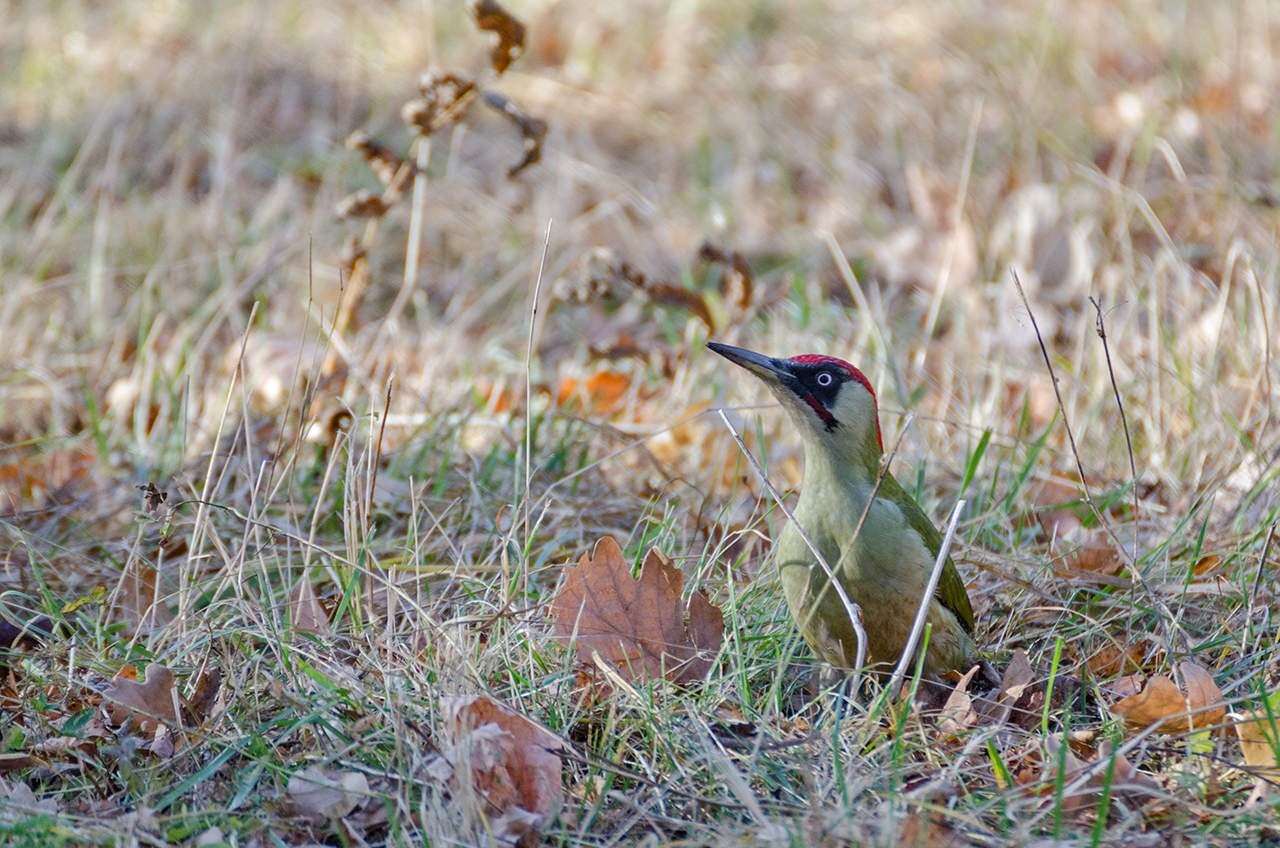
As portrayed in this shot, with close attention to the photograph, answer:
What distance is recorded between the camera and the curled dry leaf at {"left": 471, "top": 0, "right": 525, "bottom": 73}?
4.09 meters

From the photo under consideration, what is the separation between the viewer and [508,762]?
8.16ft

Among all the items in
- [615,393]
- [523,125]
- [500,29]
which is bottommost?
[615,393]

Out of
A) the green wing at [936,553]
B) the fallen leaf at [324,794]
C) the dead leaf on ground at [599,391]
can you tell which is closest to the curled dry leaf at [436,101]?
the dead leaf on ground at [599,391]

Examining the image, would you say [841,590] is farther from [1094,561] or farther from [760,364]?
[1094,561]

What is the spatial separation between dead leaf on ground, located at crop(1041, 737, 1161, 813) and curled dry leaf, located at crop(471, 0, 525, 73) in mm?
2563

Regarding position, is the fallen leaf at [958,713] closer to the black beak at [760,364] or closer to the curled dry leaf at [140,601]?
the black beak at [760,364]

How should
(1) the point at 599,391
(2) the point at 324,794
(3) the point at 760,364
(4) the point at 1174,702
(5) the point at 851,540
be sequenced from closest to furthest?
(2) the point at 324,794 < (4) the point at 1174,702 < (5) the point at 851,540 < (3) the point at 760,364 < (1) the point at 599,391

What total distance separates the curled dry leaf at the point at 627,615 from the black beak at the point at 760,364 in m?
0.43

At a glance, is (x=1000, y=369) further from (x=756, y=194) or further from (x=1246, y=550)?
(x=756, y=194)

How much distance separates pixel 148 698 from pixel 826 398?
1456mm

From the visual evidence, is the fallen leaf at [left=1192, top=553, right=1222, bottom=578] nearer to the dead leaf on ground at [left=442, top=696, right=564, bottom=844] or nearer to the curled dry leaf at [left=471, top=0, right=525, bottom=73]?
the dead leaf on ground at [left=442, top=696, right=564, bottom=844]

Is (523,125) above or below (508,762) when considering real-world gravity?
above

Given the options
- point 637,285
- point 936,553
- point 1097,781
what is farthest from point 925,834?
point 637,285

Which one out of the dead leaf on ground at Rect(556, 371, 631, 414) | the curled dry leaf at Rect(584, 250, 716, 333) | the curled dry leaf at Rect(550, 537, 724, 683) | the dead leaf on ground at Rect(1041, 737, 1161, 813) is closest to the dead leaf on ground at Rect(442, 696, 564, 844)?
the curled dry leaf at Rect(550, 537, 724, 683)
